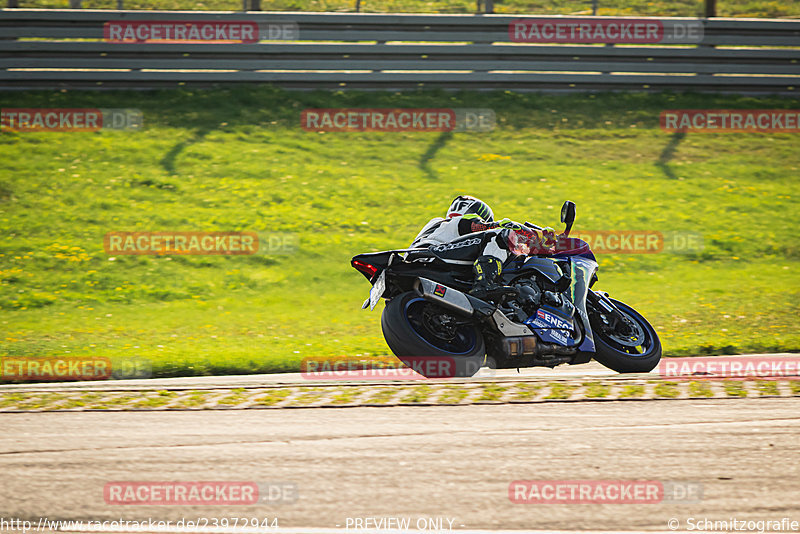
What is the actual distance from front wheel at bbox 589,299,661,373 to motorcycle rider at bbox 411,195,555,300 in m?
0.93

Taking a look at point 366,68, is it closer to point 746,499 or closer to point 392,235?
point 392,235

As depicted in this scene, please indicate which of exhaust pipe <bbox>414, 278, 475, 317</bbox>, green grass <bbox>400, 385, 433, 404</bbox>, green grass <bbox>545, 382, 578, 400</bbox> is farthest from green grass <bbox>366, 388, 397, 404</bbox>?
green grass <bbox>545, 382, 578, 400</bbox>

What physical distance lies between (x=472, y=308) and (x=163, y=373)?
10.7 ft

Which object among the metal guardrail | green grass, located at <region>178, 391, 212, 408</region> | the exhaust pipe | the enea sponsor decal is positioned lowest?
green grass, located at <region>178, 391, 212, 408</region>

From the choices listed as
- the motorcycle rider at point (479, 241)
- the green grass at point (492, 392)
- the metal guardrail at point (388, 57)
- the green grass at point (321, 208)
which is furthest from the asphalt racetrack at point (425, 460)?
the metal guardrail at point (388, 57)

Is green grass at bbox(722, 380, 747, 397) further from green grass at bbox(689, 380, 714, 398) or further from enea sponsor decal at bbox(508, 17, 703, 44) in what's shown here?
enea sponsor decal at bbox(508, 17, 703, 44)

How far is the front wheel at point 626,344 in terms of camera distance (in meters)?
7.51

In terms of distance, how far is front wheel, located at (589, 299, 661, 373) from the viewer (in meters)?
7.51

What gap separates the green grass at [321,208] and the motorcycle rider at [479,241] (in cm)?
189

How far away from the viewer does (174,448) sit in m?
5.76

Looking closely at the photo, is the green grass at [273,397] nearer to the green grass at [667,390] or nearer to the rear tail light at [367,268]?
the rear tail light at [367,268]

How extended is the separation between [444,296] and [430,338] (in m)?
0.38

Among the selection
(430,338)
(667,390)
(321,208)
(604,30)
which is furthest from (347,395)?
(604,30)

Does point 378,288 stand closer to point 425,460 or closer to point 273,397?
point 273,397
